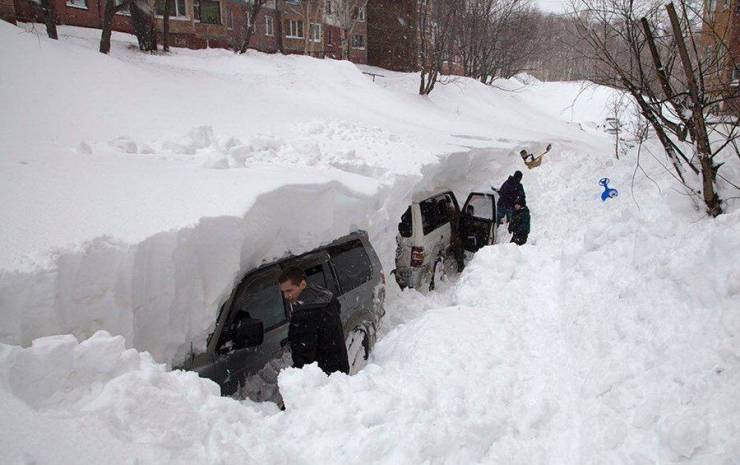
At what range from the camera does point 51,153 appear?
5012 millimetres

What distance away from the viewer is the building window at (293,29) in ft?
125

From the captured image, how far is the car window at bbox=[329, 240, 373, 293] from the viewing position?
504cm

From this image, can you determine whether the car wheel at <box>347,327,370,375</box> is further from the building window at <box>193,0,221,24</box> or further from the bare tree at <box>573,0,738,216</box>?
the building window at <box>193,0,221,24</box>

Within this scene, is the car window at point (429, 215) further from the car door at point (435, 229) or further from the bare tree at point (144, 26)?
the bare tree at point (144, 26)

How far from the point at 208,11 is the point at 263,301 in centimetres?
3401

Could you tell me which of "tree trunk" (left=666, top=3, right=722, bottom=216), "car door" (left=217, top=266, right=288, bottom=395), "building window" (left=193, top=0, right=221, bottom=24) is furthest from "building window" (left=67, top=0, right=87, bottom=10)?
"tree trunk" (left=666, top=3, right=722, bottom=216)

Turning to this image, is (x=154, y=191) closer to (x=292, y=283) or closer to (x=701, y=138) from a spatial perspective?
(x=292, y=283)

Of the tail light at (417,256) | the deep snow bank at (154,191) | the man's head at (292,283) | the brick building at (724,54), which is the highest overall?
the brick building at (724,54)

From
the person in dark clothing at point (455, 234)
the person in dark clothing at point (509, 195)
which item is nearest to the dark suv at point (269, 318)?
the person in dark clothing at point (455, 234)

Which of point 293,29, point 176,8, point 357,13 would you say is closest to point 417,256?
point 176,8

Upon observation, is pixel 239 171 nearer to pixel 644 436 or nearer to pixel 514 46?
pixel 644 436

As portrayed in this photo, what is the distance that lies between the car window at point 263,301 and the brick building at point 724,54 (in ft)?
14.3

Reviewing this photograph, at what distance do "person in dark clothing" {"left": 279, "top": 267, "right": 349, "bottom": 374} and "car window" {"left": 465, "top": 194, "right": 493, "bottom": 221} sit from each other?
608 centimetres

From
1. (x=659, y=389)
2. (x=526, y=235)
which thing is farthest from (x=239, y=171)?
(x=526, y=235)
